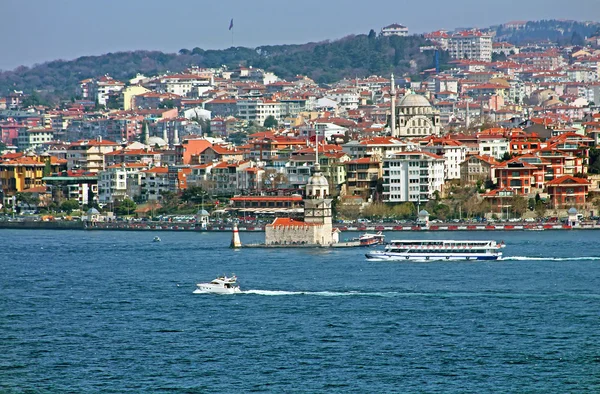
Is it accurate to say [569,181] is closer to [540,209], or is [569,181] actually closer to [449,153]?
[540,209]

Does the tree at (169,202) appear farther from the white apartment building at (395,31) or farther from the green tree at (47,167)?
the white apartment building at (395,31)

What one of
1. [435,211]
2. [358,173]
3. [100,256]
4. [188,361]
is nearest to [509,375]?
[188,361]

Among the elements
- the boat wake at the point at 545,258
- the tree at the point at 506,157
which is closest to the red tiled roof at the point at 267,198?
the tree at the point at 506,157

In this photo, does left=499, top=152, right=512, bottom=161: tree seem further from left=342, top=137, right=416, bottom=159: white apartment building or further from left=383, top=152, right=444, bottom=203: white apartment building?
left=383, top=152, right=444, bottom=203: white apartment building

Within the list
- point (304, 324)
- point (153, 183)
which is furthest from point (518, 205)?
point (304, 324)

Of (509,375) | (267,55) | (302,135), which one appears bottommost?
(509,375)

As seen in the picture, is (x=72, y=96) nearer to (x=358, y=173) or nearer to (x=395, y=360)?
(x=358, y=173)
